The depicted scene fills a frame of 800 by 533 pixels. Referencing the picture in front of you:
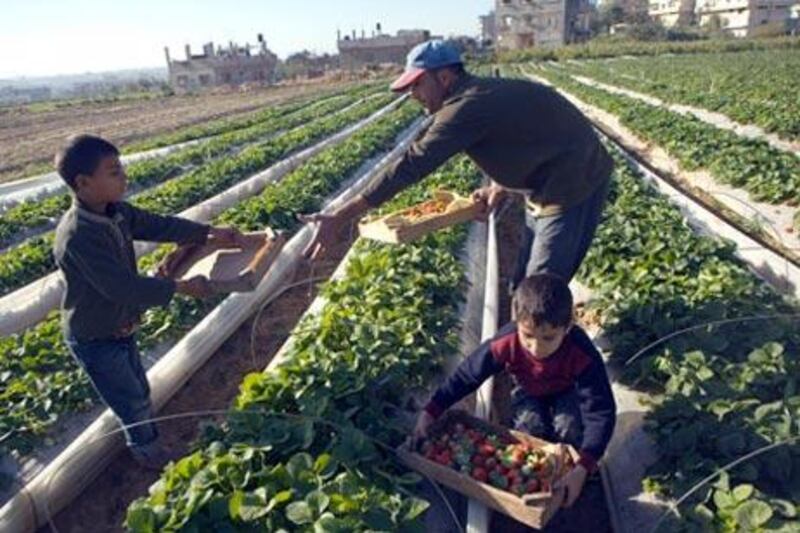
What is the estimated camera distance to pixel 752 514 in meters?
3.03

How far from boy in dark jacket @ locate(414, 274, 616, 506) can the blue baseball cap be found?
4.74 feet

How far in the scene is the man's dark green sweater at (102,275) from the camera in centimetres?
399

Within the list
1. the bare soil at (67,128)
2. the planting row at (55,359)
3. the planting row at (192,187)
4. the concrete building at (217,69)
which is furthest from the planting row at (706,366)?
the concrete building at (217,69)

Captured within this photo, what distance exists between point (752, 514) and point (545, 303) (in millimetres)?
1296

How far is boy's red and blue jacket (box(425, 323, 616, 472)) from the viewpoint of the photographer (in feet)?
12.1

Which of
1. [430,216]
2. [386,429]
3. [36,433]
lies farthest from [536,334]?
[36,433]

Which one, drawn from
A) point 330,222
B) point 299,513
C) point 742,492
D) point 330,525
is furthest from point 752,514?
point 330,222

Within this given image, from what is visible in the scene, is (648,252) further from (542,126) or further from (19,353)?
(19,353)

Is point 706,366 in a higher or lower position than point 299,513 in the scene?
lower

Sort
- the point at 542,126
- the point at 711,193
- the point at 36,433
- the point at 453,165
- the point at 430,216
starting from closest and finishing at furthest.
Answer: the point at 542,126, the point at 36,433, the point at 430,216, the point at 711,193, the point at 453,165

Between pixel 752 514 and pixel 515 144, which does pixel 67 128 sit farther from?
pixel 752 514

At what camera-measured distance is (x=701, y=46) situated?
57.6 metres

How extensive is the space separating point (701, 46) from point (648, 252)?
59.0 meters

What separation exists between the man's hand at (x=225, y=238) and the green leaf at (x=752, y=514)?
11.6 feet
